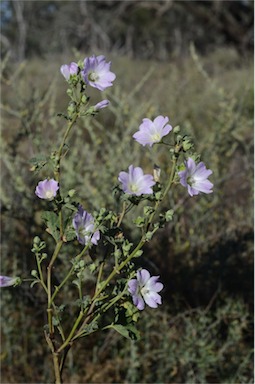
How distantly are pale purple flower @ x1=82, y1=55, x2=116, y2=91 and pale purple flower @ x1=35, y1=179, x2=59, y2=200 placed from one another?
189 mm

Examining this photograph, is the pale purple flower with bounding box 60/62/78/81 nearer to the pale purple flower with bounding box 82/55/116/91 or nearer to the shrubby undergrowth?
the pale purple flower with bounding box 82/55/116/91

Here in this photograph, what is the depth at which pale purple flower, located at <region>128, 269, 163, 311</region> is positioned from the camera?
969 millimetres

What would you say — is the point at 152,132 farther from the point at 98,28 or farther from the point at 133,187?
the point at 98,28

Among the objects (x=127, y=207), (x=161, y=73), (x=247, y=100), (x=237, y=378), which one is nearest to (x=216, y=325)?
(x=237, y=378)

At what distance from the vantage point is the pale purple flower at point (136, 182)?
38.2 inches

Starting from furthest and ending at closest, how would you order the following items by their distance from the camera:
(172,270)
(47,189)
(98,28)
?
(98,28) < (172,270) < (47,189)

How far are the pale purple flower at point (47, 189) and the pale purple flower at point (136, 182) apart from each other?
0.11m

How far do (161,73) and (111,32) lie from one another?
1293 cm

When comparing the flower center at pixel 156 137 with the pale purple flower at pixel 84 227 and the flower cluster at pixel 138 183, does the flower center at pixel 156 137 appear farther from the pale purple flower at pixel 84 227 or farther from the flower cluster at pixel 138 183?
the pale purple flower at pixel 84 227

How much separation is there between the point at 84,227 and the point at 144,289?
0.14 meters

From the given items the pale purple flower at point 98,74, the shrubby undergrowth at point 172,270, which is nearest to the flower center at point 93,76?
the pale purple flower at point 98,74

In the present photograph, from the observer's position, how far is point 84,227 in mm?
1022

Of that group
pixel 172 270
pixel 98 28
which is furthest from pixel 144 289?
pixel 98 28

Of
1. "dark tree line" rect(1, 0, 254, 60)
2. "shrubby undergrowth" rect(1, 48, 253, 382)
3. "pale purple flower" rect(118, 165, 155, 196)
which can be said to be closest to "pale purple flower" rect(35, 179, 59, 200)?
"pale purple flower" rect(118, 165, 155, 196)
